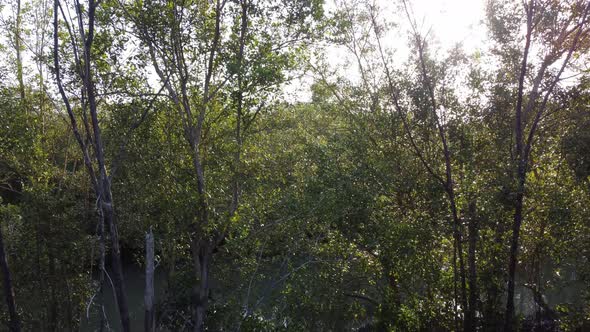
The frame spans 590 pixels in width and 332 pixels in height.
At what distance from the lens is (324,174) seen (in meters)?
9.49

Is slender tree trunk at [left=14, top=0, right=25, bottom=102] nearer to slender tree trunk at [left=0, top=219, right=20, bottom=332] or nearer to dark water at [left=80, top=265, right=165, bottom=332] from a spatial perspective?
slender tree trunk at [left=0, top=219, right=20, bottom=332]

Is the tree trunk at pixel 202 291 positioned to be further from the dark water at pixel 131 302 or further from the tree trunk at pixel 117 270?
the dark water at pixel 131 302

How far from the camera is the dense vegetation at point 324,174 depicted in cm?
865

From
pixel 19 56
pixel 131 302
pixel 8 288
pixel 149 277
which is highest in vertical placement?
pixel 19 56

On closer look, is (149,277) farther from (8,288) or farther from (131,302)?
(131,302)

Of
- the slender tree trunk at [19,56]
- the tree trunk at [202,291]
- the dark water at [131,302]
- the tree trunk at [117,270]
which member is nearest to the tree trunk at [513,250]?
the tree trunk at [202,291]

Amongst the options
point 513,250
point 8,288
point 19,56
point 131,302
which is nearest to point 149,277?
point 8,288

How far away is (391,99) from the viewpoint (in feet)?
31.1

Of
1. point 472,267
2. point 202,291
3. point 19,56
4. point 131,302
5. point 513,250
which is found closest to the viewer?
point 513,250

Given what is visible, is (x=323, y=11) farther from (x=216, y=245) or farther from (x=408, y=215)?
(x=216, y=245)

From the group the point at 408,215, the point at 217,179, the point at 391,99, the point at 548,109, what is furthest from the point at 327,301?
the point at 548,109

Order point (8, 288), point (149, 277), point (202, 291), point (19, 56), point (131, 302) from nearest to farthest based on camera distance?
point (149, 277) < point (202, 291) < point (8, 288) < point (19, 56) < point (131, 302)

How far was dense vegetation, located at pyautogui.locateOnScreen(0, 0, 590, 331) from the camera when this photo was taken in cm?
865

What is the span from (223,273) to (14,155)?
5466 millimetres
